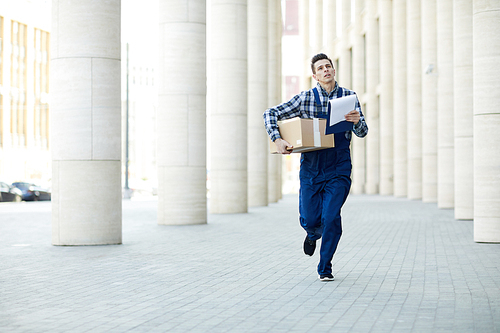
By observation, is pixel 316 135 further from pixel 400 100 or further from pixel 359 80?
pixel 359 80

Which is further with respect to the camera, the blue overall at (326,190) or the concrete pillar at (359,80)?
the concrete pillar at (359,80)

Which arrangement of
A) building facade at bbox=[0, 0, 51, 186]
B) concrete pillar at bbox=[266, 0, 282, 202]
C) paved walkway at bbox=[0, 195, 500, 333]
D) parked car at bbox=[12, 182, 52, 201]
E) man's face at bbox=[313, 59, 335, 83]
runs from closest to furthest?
paved walkway at bbox=[0, 195, 500, 333], man's face at bbox=[313, 59, 335, 83], concrete pillar at bbox=[266, 0, 282, 202], parked car at bbox=[12, 182, 52, 201], building facade at bbox=[0, 0, 51, 186]

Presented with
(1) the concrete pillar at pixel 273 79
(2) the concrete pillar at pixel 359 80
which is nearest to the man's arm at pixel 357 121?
(1) the concrete pillar at pixel 273 79

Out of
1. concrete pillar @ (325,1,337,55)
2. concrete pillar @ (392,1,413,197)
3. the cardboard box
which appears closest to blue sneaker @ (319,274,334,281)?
the cardboard box

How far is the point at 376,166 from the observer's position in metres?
46.1

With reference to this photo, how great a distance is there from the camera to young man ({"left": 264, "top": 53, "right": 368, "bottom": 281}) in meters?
7.90

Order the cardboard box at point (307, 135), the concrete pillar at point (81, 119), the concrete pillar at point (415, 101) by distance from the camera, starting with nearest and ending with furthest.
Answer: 1. the cardboard box at point (307, 135)
2. the concrete pillar at point (81, 119)
3. the concrete pillar at point (415, 101)

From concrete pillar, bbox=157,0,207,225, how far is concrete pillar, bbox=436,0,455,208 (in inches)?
371

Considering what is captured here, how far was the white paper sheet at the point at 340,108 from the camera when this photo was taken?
772cm

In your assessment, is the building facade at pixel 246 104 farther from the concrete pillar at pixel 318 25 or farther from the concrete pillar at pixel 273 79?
the concrete pillar at pixel 318 25

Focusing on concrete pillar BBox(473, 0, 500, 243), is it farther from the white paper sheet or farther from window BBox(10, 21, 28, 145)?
window BBox(10, 21, 28, 145)

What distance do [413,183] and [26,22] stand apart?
51.2 m

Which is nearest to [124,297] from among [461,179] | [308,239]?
[308,239]

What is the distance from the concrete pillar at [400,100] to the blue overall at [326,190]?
3150 centimetres
